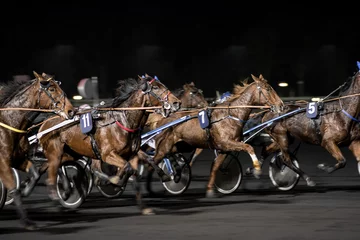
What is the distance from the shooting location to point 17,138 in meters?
9.27

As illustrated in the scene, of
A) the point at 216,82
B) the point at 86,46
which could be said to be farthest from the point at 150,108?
the point at 86,46

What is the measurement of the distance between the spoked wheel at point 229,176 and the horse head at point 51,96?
12.3 ft

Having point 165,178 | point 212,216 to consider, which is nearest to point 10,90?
point 212,216

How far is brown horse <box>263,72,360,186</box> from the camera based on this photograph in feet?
40.7

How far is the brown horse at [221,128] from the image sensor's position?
12.1 metres

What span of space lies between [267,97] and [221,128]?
92 centimetres

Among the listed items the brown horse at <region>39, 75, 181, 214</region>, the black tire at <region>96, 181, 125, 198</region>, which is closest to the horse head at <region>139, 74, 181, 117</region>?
the brown horse at <region>39, 75, 181, 214</region>

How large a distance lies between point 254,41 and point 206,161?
116ft

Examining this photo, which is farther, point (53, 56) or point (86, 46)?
point (86, 46)

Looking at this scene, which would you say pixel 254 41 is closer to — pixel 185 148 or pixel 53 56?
pixel 53 56

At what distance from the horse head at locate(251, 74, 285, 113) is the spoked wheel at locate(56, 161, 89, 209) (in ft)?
10.7

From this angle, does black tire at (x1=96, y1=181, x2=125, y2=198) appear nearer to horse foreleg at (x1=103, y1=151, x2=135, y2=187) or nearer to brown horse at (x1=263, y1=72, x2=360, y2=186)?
horse foreleg at (x1=103, y1=151, x2=135, y2=187)

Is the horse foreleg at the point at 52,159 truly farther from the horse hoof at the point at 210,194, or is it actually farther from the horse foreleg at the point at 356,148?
the horse foreleg at the point at 356,148

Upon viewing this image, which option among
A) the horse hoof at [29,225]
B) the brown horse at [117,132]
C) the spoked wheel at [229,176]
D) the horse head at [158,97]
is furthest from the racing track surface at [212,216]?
the horse head at [158,97]
